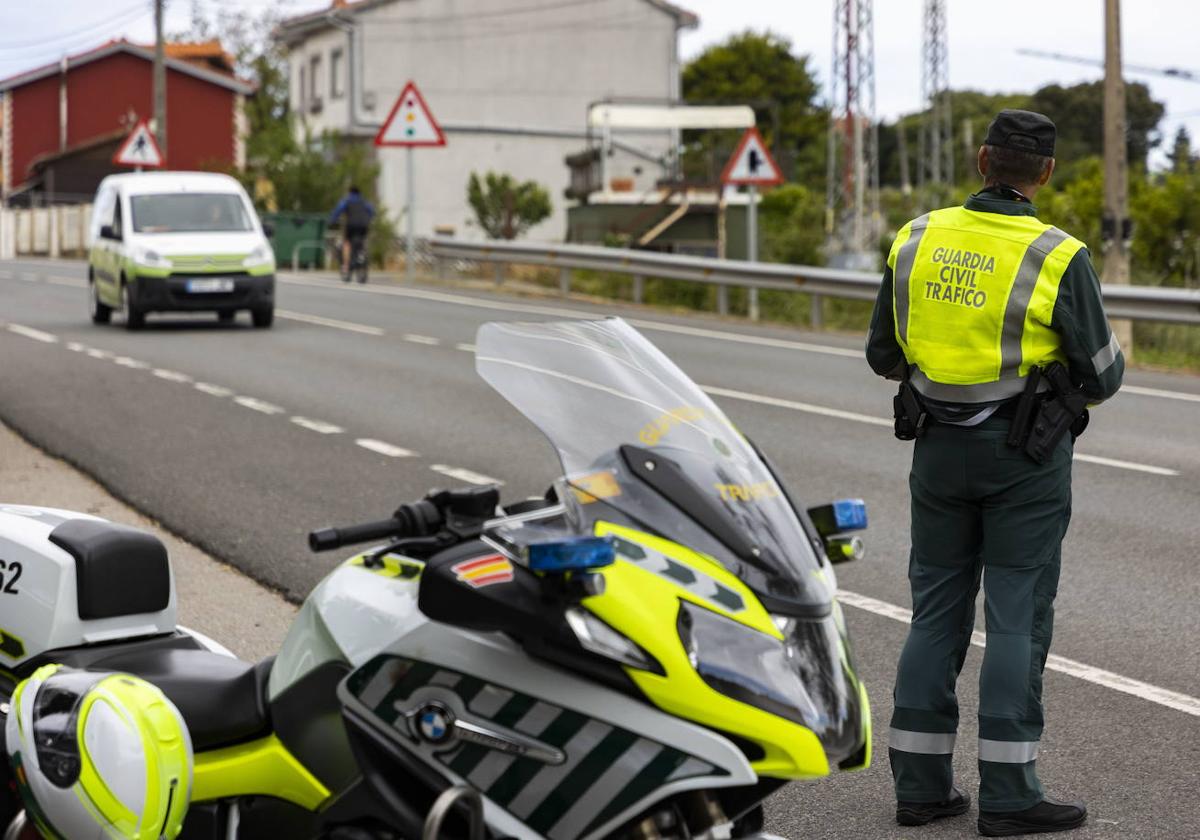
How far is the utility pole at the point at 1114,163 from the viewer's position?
2031 cm

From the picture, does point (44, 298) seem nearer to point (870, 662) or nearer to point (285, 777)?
point (870, 662)

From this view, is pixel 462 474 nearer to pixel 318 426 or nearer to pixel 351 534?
pixel 318 426

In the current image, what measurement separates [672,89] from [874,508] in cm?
5039

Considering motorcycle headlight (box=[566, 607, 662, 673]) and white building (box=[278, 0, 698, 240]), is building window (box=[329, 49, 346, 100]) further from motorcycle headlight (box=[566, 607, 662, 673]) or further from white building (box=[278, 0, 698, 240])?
motorcycle headlight (box=[566, 607, 662, 673])

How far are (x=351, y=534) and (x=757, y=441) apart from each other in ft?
28.3

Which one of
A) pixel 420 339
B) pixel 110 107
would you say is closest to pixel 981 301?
pixel 420 339

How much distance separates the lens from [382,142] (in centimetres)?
2588

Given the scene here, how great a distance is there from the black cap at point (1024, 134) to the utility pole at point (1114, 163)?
15.8 metres

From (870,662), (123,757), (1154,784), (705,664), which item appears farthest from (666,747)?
(870,662)

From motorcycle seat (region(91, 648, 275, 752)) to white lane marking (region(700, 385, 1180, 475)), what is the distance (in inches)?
317

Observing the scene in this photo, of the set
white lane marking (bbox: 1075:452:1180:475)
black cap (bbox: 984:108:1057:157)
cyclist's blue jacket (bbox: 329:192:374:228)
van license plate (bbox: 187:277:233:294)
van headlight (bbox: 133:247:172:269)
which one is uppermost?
cyclist's blue jacket (bbox: 329:192:374:228)

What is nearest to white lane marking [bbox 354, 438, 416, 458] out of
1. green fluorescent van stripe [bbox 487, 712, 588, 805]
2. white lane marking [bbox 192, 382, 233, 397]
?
white lane marking [bbox 192, 382, 233, 397]

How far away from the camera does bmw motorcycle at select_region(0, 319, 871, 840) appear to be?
284 cm

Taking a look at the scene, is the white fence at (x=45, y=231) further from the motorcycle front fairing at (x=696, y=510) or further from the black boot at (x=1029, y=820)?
the motorcycle front fairing at (x=696, y=510)
